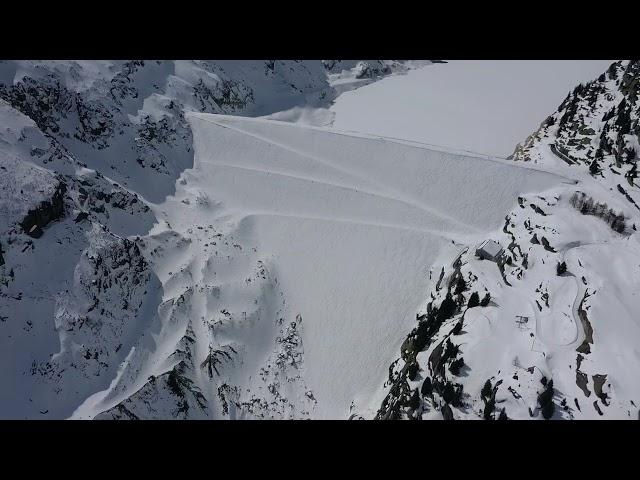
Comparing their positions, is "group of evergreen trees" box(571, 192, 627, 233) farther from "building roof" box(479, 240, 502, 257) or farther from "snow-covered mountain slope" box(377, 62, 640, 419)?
"building roof" box(479, 240, 502, 257)

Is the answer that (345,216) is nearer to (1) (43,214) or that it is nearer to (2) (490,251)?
(2) (490,251)

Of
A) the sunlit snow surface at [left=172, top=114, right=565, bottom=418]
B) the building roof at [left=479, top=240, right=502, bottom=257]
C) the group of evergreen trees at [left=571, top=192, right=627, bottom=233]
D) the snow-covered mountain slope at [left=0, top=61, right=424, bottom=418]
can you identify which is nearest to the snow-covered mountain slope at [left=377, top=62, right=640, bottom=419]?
the group of evergreen trees at [left=571, top=192, right=627, bottom=233]

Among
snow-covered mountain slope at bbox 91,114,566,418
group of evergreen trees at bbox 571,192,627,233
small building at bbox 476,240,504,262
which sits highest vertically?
group of evergreen trees at bbox 571,192,627,233

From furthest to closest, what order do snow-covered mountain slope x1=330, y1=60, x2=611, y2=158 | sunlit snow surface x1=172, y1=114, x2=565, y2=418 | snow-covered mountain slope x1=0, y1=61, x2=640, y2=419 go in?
snow-covered mountain slope x1=330, y1=60, x2=611, y2=158 → sunlit snow surface x1=172, y1=114, x2=565, y2=418 → snow-covered mountain slope x1=0, y1=61, x2=640, y2=419

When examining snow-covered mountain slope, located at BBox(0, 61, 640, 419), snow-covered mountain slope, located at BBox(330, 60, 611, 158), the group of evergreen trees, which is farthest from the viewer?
snow-covered mountain slope, located at BBox(330, 60, 611, 158)

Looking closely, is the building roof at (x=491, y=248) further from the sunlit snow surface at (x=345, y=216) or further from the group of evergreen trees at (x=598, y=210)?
the group of evergreen trees at (x=598, y=210)

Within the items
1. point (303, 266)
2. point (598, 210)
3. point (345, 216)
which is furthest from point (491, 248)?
point (303, 266)

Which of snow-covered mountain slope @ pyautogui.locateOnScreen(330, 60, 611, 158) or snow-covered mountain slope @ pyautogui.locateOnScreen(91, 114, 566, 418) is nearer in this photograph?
snow-covered mountain slope @ pyautogui.locateOnScreen(91, 114, 566, 418)
